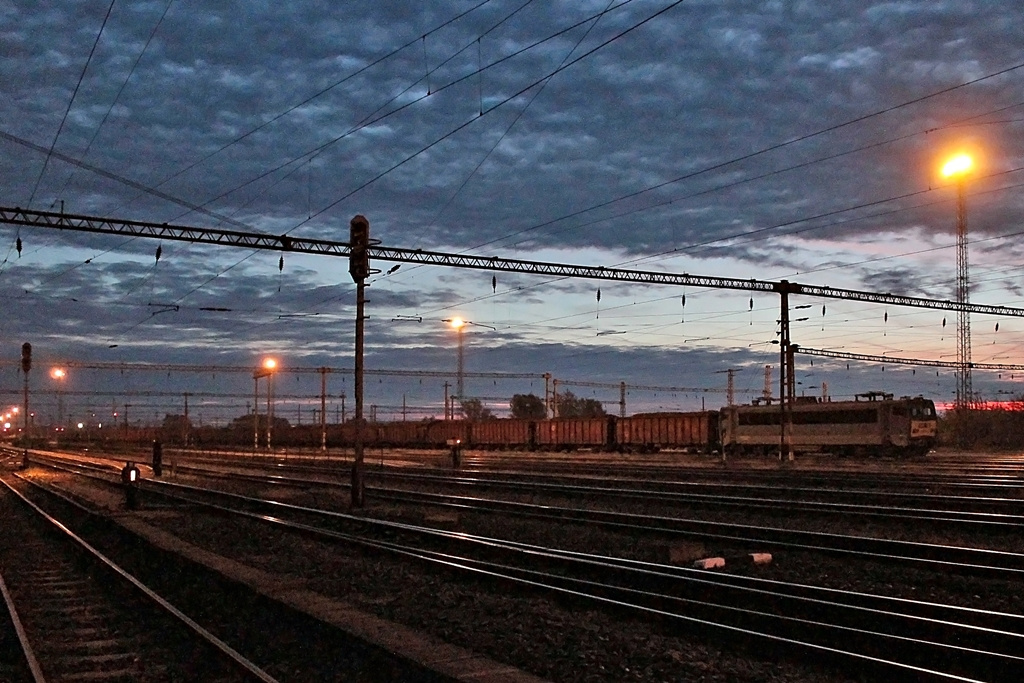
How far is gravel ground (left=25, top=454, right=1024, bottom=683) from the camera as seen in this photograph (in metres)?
8.09

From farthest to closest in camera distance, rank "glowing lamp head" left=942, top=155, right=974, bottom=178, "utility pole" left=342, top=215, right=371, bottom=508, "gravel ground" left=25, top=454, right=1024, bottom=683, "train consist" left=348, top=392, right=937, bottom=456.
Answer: "train consist" left=348, top=392, right=937, bottom=456, "glowing lamp head" left=942, top=155, right=974, bottom=178, "utility pole" left=342, top=215, right=371, bottom=508, "gravel ground" left=25, top=454, right=1024, bottom=683

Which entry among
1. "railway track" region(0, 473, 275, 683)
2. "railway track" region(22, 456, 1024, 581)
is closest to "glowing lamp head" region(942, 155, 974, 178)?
"railway track" region(22, 456, 1024, 581)

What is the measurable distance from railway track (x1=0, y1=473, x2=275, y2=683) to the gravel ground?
2064 mm

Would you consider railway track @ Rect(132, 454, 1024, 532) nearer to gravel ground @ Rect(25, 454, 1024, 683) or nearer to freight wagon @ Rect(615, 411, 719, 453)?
gravel ground @ Rect(25, 454, 1024, 683)

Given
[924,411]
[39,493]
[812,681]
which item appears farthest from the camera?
[924,411]

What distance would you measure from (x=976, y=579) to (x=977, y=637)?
166 inches

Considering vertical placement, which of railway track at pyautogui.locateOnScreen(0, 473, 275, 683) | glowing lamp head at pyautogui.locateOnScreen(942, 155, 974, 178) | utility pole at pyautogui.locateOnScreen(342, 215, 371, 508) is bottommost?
railway track at pyautogui.locateOnScreen(0, 473, 275, 683)

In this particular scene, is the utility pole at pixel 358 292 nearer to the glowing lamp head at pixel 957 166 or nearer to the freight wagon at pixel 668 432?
the glowing lamp head at pixel 957 166

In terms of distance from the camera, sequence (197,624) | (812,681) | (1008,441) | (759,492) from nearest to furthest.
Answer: (812,681) < (197,624) < (759,492) < (1008,441)

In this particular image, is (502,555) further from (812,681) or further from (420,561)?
(812,681)

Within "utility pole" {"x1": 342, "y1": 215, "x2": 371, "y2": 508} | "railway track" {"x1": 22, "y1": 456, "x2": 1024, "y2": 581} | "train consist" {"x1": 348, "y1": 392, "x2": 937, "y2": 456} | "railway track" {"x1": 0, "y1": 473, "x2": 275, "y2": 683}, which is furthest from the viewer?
"train consist" {"x1": 348, "y1": 392, "x2": 937, "y2": 456}

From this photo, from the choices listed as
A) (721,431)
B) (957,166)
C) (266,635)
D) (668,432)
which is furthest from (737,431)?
(266,635)

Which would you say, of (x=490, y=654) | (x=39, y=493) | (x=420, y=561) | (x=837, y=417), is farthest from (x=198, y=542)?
(x=837, y=417)

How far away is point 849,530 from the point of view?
57.9 ft
